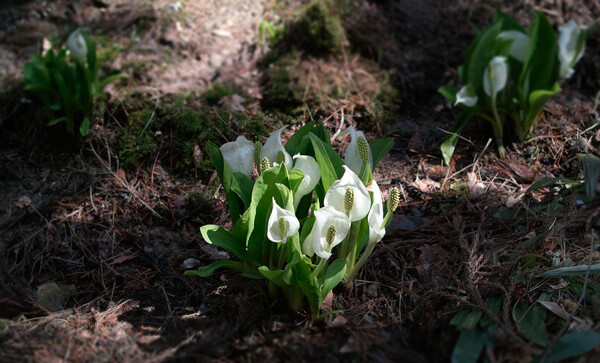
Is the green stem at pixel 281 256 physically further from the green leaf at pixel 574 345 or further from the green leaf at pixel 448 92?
the green leaf at pixel 448 92

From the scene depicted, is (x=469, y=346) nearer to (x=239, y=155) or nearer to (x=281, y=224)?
(x=281, y=224)

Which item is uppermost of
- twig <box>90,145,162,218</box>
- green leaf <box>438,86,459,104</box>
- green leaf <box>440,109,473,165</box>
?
green leaf <box>438,86,459,104</box>

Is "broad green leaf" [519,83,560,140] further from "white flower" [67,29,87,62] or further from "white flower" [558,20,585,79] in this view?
"white flower" [67,29,87,62]

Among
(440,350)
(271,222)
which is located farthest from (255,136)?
(440,350)

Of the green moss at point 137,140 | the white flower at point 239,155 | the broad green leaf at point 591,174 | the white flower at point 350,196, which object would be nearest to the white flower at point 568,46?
the broad green leaf at point 591,174

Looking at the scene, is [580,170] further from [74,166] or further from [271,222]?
[74,166]

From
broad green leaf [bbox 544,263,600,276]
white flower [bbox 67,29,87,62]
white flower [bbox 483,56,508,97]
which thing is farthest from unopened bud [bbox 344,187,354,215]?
white flower [bbox 67,29,87,62]
